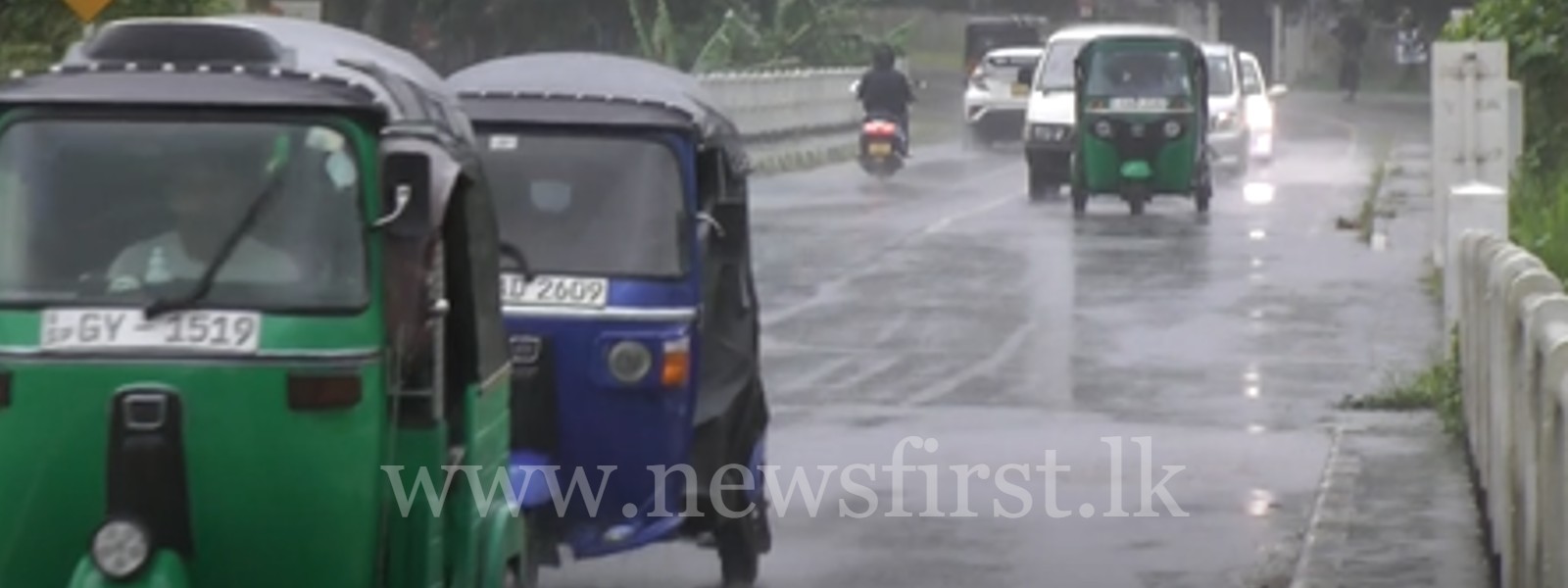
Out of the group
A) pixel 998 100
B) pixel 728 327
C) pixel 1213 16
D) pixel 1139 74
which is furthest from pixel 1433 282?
pixel 1213 16

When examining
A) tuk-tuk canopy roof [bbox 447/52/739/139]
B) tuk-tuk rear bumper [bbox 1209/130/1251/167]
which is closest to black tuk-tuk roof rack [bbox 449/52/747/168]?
tuk-tuk canopy roof [bbox 447/52/739/139]

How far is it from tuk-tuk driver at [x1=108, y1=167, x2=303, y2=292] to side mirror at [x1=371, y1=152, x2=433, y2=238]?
261mm

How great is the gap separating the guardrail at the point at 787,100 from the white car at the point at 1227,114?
5466 millimetres

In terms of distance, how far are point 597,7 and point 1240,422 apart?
1369 inches

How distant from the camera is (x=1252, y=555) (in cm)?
1231

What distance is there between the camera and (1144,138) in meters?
31.7

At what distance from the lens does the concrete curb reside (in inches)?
448

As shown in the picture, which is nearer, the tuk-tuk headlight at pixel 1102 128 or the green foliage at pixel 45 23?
the green foliage at pixel 45 23

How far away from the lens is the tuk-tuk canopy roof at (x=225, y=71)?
7.70 m

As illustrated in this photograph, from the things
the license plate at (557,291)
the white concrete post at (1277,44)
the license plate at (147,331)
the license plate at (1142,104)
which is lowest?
the white concrete post at (1277,44)

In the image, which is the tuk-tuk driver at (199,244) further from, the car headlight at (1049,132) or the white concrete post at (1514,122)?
the car headlight at (1049,132)

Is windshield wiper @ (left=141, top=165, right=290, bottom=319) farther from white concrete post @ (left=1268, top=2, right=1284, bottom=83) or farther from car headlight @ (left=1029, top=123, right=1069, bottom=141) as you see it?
white concrete post @ (left=1268, top=2, right=1284, bottom=83)

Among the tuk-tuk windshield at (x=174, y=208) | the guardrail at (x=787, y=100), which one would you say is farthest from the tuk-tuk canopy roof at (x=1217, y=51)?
the tuk-tuk windshield at (x=174, y=208)

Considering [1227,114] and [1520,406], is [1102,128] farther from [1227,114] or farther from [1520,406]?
[1520,406]
